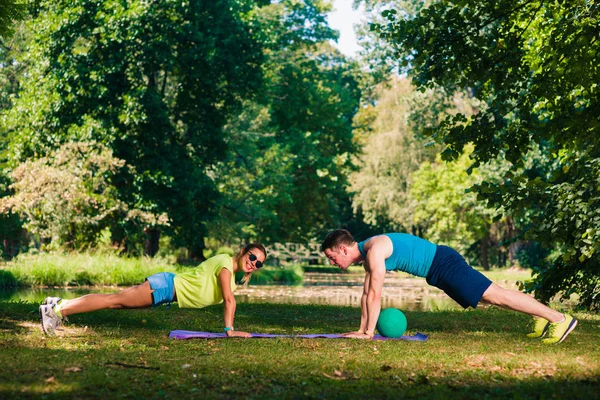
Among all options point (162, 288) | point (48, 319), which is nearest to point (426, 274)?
point (162, 288)

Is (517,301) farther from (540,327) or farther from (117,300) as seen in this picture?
(117,300)

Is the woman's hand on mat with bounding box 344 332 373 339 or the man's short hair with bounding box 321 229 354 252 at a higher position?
the man's short hair with bounding box 321 229 354 252

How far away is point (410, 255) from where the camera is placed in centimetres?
893

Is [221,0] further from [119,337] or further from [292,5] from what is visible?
[119,337]

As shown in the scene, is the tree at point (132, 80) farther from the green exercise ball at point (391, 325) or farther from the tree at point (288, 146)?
the green exercise ball at point (391, 325)

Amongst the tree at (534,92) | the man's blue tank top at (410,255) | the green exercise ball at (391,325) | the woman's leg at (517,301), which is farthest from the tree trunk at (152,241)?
the woman's leg at (517,301)

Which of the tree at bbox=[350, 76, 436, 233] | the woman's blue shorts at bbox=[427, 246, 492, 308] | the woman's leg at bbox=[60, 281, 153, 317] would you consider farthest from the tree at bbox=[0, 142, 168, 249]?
the tree at bbox=[350, 76, 436, 233]

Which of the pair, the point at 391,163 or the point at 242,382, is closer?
the point at 242,382

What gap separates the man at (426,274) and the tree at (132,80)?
20510 mm

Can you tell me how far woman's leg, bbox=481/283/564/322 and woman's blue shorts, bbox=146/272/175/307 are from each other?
3732mm

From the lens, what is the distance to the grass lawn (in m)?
5.57

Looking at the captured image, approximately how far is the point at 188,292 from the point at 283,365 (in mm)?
2884

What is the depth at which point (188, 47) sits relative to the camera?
30250mm

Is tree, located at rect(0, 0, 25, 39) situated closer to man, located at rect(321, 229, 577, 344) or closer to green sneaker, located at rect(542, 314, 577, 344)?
man, located at rect(321, 229, 577, 344)
